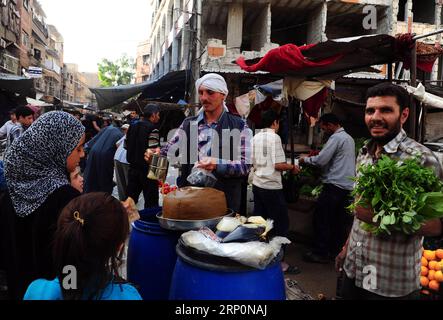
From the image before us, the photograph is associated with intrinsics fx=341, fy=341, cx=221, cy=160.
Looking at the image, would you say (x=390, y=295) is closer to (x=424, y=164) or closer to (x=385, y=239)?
(x=385, y=239)

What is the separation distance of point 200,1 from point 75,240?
543 inches

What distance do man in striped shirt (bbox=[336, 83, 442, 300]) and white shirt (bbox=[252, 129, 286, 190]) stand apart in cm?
222

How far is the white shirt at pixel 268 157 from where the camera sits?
4363 mm

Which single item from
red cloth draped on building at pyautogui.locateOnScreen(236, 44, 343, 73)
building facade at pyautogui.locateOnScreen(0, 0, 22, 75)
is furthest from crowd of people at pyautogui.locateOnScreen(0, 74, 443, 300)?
building facade at pyautogui.locateOnScreen(0, 0, 22, 75)

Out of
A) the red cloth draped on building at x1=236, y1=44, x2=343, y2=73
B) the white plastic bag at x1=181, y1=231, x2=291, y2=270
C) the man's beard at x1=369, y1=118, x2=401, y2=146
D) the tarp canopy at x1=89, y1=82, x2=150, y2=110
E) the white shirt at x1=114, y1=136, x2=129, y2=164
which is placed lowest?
the white plastic bag at x1=181, y1=231, x2=291, y2=270

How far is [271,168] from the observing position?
14.4 ft

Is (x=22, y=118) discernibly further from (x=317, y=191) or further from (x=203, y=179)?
(x=317, y=191)

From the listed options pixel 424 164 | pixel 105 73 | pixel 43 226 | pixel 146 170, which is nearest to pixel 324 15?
pixel 146 170

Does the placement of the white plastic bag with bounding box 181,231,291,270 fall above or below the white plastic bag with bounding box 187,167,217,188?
below

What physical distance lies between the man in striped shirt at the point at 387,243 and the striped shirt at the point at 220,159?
925 millimetres

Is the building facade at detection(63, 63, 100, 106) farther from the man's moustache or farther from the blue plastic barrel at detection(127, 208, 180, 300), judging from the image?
the man's moustache

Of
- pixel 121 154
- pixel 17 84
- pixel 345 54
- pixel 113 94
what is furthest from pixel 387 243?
pixel 17 84

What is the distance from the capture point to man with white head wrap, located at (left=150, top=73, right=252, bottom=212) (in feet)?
8.69

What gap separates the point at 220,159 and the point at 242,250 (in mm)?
1071
